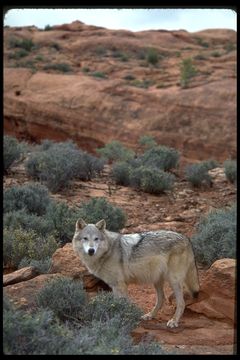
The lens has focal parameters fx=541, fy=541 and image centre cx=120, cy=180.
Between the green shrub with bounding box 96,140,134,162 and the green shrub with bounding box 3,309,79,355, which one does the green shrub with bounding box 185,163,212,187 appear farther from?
the green shrub with bounding box 3,309,79,355

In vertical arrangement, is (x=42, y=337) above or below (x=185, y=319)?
above

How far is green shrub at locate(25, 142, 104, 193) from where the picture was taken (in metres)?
12.9

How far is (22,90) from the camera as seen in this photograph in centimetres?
2605

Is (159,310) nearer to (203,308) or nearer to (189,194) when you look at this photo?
(203,308)

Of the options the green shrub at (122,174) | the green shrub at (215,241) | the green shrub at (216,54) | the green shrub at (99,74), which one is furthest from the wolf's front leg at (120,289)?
the green shrub at (216,54)

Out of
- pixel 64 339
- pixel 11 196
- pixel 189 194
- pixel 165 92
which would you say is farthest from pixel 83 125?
pixel 64 339

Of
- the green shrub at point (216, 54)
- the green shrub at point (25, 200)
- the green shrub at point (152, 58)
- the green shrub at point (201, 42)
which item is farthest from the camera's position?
the green shrub at point (201, 42)

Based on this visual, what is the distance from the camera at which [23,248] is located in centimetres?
805

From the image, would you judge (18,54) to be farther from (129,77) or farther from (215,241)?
(215,241)

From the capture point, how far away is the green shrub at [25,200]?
10523mm

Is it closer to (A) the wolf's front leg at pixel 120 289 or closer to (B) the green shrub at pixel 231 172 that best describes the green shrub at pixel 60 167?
(B) the green shrub at pixel 231 172

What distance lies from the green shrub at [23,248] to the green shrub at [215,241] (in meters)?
2.24

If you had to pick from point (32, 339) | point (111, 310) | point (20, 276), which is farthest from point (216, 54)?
point (32, 339)

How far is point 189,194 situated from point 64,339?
9.92m
